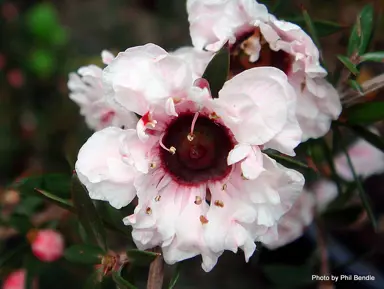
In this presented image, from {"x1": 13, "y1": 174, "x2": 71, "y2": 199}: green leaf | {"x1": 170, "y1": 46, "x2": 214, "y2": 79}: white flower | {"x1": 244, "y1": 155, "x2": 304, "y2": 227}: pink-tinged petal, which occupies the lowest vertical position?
Result: {"x1": 13, "y1": 174, "x2": 71, "y2": 199}: green leaf

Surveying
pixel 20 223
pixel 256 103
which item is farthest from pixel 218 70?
pixel 20 223

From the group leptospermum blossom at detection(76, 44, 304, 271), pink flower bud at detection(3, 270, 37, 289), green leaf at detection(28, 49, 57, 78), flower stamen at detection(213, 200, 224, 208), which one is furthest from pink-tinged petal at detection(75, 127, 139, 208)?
green leaf at detection(28, 49, 57, 78)

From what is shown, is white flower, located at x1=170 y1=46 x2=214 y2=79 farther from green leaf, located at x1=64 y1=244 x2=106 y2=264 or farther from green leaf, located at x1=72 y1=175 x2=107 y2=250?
green leaf, located at x1=64 y1=244 x2=106 y2=264

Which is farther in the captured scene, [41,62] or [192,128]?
[41,62]

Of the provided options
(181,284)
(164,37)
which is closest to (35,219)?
(181,284)

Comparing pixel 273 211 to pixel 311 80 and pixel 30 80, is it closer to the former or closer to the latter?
pixel 311 80

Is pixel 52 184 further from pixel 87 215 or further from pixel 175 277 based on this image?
pixel 175 277
